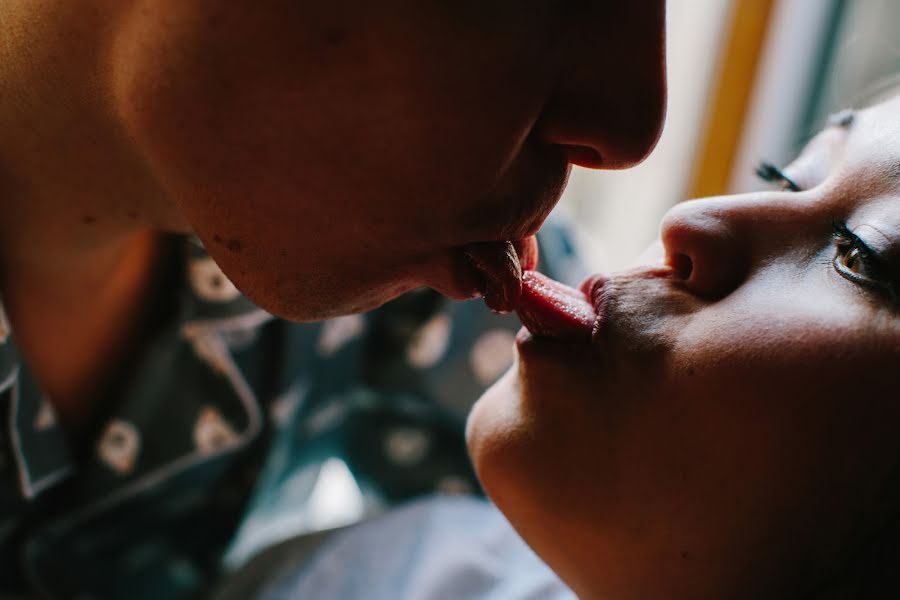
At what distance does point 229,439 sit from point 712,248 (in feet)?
1.79

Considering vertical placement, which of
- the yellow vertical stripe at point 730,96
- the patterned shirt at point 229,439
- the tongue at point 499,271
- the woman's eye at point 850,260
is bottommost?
the patterned shirt at point 229,439

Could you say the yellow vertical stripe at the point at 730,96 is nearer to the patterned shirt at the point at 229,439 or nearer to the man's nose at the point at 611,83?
the patterned shirt at the point at 229,439

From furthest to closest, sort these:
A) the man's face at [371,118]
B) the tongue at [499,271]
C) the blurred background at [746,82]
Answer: the blurred background at [746,82] → the tongue at [499,271] → the man's face at [371,118]

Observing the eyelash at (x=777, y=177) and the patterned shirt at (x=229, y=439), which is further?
the patterned shirt at (x=229, y=439)

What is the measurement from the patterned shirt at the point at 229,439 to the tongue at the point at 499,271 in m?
0.38

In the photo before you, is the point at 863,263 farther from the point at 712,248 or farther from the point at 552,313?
the point at 552,313

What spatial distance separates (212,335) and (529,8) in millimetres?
539

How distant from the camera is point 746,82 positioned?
4.71 ft

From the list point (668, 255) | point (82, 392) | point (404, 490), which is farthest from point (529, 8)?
point (404, 490)

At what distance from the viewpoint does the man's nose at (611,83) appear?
0.48m

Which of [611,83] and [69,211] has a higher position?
[611,83]

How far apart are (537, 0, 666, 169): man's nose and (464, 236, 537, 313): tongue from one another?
83mm

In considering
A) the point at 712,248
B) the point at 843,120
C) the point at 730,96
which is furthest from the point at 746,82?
the point at 712,248

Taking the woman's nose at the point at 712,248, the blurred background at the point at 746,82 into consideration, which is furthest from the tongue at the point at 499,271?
the blurred background at the point at 746,82
